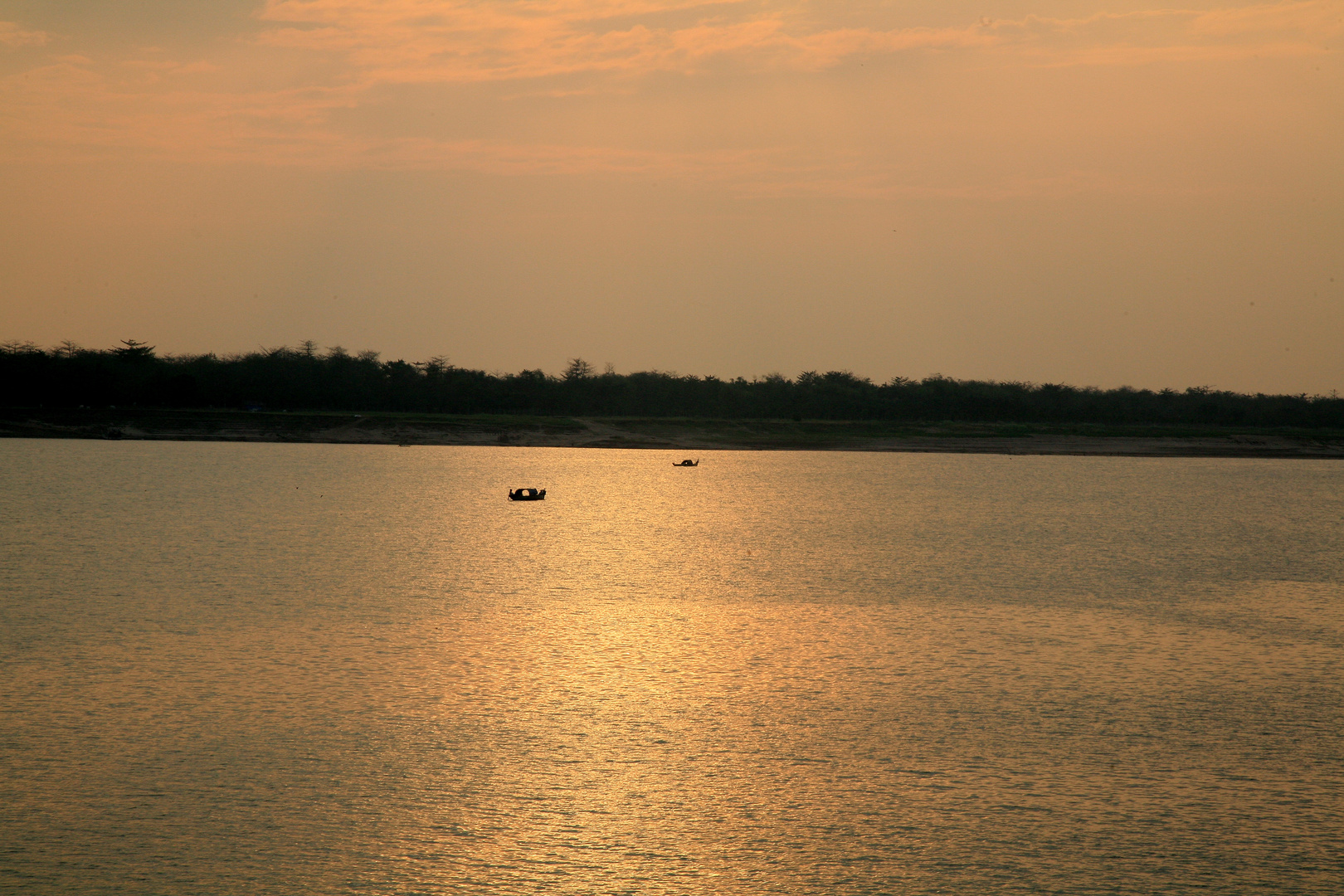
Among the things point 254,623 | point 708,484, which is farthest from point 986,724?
point 708,484

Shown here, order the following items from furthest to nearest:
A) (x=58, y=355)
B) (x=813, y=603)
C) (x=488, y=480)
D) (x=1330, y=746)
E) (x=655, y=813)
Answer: (x=58, y=355) < (x=488, y=480) < (x=813, y=603) < (x=1330, y=746) < (x=655, y=813)

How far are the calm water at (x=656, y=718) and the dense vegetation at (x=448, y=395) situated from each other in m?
117

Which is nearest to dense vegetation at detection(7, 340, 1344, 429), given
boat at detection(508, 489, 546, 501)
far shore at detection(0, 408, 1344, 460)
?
far shore at detection(0, 408, 1344, 460)

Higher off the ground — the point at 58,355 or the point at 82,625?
the point at 58,355

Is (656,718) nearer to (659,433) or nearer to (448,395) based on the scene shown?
(659,433)

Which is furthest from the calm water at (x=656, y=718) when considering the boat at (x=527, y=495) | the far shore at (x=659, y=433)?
the far shore at (x=659, y=433)

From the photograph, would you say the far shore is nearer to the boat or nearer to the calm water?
the boat

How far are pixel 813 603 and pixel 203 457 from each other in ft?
254

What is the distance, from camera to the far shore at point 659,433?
12300cm

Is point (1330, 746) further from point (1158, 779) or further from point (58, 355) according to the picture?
point (58, 355)

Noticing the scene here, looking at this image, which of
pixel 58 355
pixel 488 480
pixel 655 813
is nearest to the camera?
pixel 655 813

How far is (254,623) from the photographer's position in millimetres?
21000

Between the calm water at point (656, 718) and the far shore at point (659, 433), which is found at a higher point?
the far shore at point (659, 433)

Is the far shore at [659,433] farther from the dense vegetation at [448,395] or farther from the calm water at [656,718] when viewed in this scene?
the calm water at [656,718]
